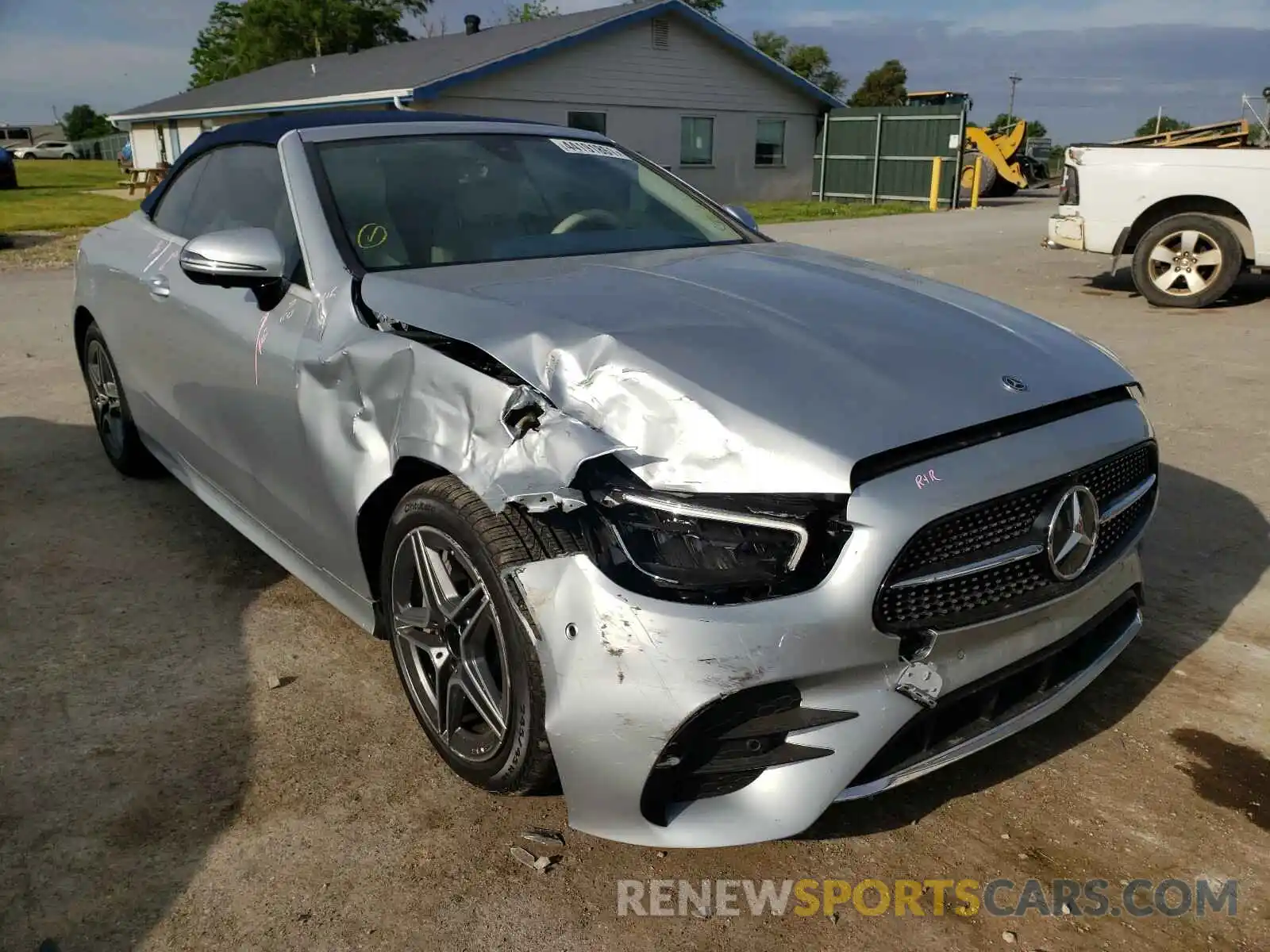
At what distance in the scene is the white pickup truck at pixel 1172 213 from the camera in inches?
355

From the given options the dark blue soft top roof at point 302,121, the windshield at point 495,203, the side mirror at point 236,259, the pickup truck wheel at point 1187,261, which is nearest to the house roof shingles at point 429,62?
the pickup truck wheel at point 1187,261

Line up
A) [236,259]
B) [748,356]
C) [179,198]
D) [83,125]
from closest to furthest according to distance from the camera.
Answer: [748,356] → [236,259] → [179,198] → [83,125]

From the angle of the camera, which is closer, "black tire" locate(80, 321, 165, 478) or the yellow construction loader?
"black tire" locate(80, 321, 165, 478)

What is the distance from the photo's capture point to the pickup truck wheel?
9.27m

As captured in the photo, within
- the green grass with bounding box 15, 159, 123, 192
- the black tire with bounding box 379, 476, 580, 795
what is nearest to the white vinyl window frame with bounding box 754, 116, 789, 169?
the green grass with bounding box 15, 159, 123, 192

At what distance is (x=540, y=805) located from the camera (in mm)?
2580

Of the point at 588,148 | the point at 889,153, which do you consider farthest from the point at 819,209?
the point at 588,148

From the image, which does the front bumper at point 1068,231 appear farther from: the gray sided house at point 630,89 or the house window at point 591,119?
the house window at point 591,119

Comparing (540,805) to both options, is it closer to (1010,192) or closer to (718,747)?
(718,747)

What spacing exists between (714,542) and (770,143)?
2767 centimetres

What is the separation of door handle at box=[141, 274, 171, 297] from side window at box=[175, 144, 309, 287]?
216 mm

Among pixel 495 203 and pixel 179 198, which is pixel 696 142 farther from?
pixel 495 203

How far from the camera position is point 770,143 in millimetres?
28031

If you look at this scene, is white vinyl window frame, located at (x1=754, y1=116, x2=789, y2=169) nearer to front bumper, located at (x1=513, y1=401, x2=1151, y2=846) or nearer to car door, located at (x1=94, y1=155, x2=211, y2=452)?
car door, located at (x1=94, y1=155, x2=211, y2=452)
